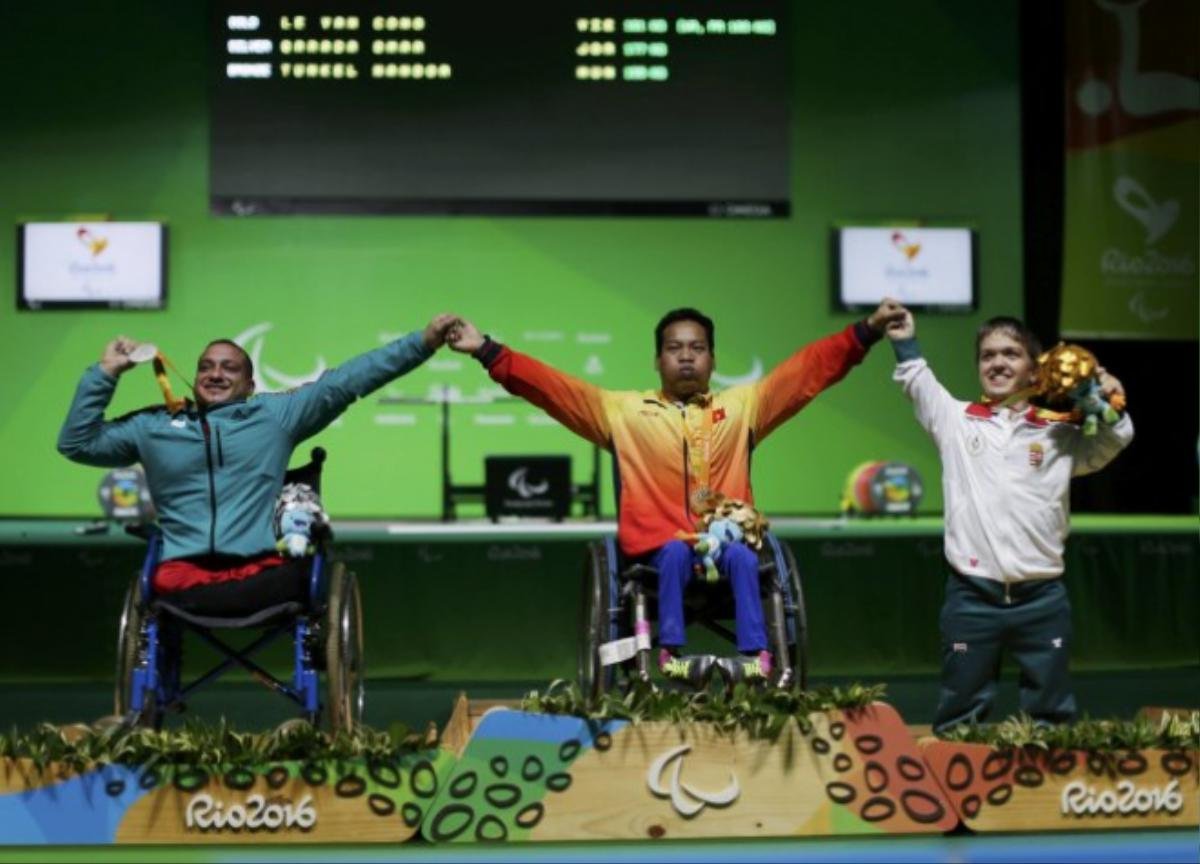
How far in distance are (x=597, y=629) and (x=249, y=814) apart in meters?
0.99

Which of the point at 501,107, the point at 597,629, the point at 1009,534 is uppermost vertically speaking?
the point at 501,107

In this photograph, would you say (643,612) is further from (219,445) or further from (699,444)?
(219,445)

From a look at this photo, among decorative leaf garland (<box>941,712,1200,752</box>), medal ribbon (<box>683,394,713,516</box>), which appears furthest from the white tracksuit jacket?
decorative leaf garland (<box>941,712,1200,752</box>)

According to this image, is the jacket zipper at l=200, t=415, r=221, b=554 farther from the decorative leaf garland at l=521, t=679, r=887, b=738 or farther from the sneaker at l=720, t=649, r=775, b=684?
the sneaker at l=720, t=649, r=775, b=684

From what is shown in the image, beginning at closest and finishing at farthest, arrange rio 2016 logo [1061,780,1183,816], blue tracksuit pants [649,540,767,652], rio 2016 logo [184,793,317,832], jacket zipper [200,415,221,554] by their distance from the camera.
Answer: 1. rio 2016 logo [184,793,317,832]
2. rio 2016 logo [1061,780,1183,816]
3. blue tracksuit pants [649,540,767,652]
4. jacket zipper [200,415,221,554]

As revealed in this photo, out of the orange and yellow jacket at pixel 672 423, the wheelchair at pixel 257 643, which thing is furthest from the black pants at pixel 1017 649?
the wheelchair at pixel 257 643

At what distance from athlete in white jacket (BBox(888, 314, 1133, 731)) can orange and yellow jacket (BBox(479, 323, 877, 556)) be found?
291mm

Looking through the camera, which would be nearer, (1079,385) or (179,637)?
(1079,385)

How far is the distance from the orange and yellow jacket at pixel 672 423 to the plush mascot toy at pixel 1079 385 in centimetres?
49

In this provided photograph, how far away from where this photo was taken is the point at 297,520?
3.78 m

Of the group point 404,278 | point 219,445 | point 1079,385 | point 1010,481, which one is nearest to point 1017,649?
point 1010,481

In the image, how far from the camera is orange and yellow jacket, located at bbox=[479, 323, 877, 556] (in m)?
3.88

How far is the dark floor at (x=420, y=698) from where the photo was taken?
4.98m

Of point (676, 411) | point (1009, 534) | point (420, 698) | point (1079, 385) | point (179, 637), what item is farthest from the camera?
point (420, 698)
